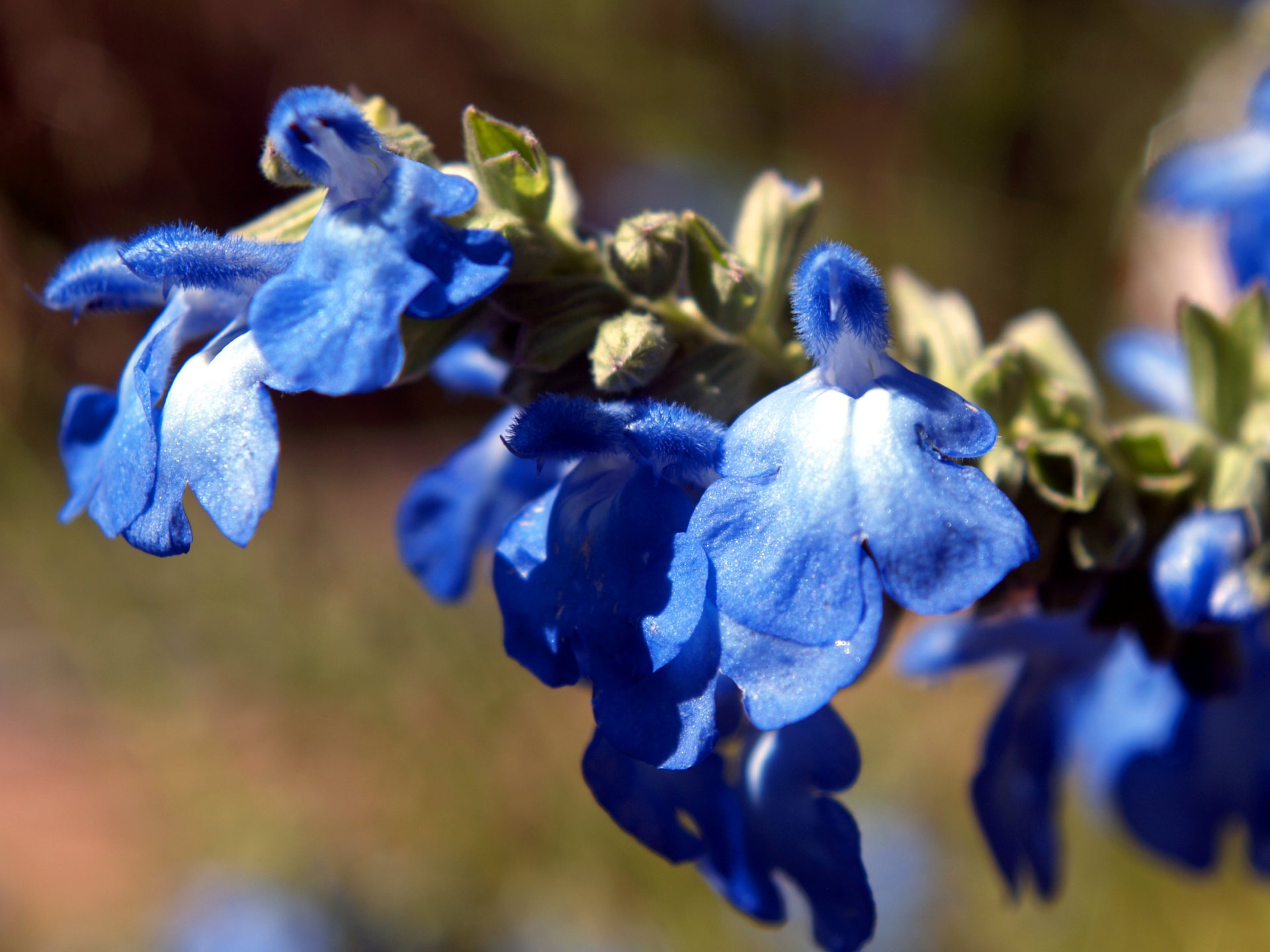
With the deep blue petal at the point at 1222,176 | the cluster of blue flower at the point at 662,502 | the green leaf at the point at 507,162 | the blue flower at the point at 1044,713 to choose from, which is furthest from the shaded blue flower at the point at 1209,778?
the green leaf at the point at 507,162

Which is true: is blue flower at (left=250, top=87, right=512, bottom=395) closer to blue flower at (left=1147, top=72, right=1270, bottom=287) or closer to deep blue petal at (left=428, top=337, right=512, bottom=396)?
deep blue petal at (left=428, top=337, right=512, bottom=396)

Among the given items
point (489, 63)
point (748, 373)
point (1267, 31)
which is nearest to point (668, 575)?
point (748, 373)

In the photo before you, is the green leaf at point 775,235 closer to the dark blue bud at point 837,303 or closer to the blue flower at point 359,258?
the dark blue bud at point 837,303

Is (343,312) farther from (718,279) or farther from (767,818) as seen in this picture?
(767,818)

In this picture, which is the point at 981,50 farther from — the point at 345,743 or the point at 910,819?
the point at 345,743

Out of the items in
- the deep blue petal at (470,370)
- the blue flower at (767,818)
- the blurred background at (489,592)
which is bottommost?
the blurred background at (489,592)

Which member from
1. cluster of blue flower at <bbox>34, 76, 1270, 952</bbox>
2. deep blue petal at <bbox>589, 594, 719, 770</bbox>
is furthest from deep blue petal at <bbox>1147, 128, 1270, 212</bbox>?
deep blue petal at <bbox>589, 594, 719, 770</bbox>

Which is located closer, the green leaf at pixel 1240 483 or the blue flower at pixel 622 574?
the blue flower at pixel 622 574

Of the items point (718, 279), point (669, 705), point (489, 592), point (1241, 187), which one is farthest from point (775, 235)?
point (489, 592)
